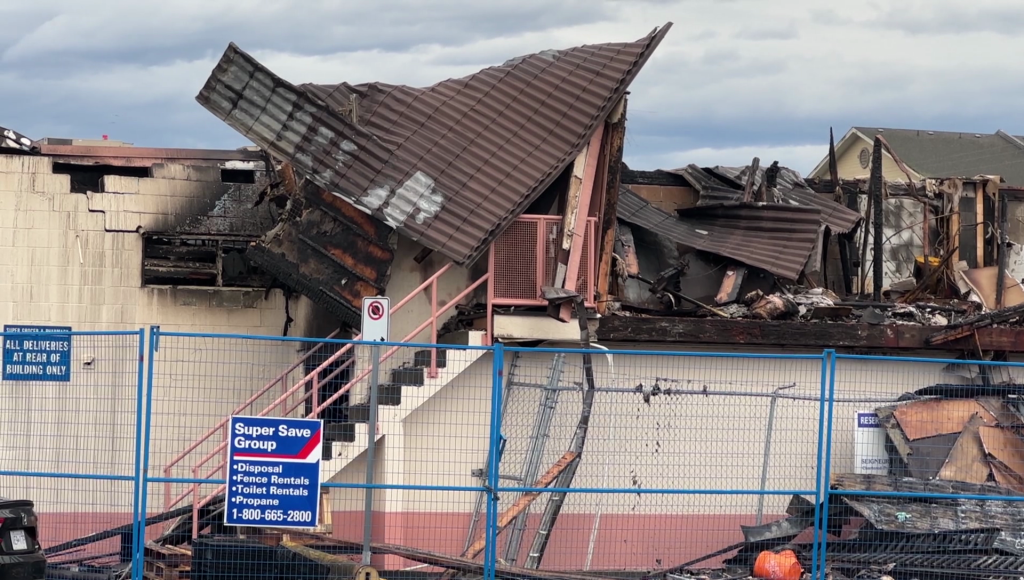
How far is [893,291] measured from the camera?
62.3ft

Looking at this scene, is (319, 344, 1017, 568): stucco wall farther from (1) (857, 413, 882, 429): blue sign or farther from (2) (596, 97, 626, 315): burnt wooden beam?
(2) (596, 97, 626, 315): burnt wooden beam

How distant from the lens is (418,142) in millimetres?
14719

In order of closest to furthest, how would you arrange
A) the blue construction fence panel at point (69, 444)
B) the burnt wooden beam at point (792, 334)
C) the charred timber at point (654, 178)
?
1. the blue construction fence panel at point (69, 444)
2. the burnt wooden beam at point (792, 334)
3. the charred timber at point (654, 178)

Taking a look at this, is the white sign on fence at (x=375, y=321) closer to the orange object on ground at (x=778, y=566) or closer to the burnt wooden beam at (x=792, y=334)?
the burnt wooden beam at (x=792, y=334)

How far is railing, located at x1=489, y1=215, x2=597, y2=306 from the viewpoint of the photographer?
547 inches

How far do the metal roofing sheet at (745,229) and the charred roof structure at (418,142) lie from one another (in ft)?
7.83

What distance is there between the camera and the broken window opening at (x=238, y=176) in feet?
49.1

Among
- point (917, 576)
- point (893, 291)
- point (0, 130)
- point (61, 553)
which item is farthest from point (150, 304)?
point (893, 291)

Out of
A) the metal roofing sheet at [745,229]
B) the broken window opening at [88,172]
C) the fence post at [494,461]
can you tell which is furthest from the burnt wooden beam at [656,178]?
the fence post at [494,461]

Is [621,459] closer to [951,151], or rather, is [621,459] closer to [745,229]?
[745,229]

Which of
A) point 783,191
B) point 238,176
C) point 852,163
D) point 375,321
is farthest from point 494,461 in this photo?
point 852,163

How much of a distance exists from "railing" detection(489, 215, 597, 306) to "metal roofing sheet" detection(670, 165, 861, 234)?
4575 millimetres

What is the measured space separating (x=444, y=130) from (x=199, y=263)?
11.1 feet

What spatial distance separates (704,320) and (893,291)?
6036mm
